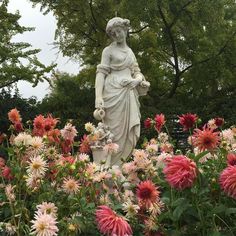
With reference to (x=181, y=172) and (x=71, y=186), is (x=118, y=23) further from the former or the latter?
(x=181, y=172)

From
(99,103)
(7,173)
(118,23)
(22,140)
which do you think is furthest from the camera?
(118,23)

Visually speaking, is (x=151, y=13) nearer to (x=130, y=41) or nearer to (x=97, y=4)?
(x=130, y=41)

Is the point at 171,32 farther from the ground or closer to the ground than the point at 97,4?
closer to the ground

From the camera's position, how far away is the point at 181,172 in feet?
6.08

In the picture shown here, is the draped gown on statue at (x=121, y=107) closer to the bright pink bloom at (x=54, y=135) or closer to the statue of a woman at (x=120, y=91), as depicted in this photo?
the statue of a woman at (x=120, y=91)

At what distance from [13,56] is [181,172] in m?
10.4

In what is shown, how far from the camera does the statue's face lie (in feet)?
18.8

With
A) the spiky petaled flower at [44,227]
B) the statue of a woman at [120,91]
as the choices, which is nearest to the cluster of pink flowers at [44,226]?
the spiky petaled flower at [44,227]

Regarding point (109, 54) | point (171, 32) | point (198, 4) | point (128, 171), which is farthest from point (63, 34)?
point (128, 171)

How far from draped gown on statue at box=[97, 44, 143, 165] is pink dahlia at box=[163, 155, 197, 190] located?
11.8 feet

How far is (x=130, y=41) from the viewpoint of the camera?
13.3 metres

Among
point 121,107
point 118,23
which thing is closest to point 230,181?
point 121,107

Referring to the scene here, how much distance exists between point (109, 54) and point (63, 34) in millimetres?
9402

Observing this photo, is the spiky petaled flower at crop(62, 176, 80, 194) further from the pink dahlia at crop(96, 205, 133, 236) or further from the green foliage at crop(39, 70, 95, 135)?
Answer: the green foliage at crop(39, 70, 95, 135)
